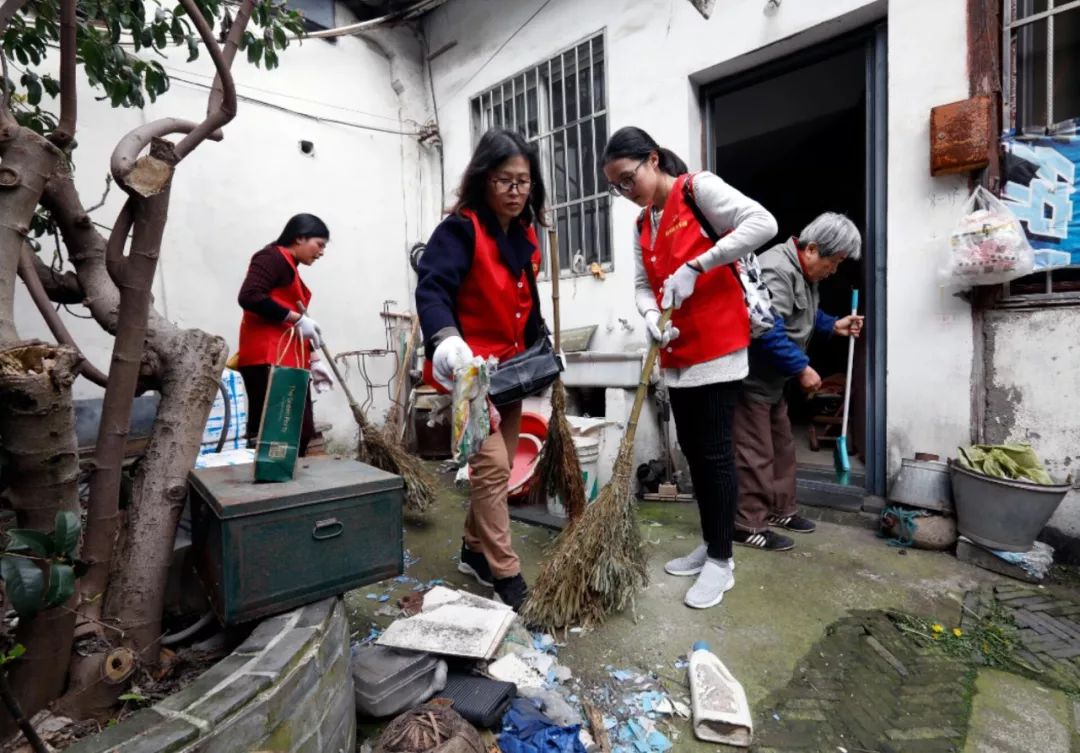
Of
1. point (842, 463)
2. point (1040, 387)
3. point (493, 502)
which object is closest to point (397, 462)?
point (493, 502)

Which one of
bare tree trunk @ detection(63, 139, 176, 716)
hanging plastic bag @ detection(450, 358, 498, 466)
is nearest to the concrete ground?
hanging plastic bag @ detection(450, 358, 498, 466)

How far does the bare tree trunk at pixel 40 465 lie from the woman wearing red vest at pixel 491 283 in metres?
0.97

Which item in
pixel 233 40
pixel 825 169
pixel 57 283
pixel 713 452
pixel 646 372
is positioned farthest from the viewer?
pixel 825 169

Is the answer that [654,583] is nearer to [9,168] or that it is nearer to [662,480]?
[662,480]

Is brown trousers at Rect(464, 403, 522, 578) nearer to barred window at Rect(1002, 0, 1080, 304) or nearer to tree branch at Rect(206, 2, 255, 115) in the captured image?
Answer: tree branch at Rect(206, 2, 255, 115)

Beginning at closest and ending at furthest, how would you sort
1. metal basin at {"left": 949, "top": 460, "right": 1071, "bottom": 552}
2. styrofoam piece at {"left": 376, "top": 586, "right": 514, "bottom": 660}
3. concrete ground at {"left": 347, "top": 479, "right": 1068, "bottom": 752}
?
1. styrofoam piece at {"left": 376, "top": 586, "right": 514, "bottom": 660}
2. concrete ground at {"left": 347, "top": 479, "right": 1068, "bottom": 752}
3. metal basin at {"left": 949, "top": 460, "right": 1071, "bottom": 552}

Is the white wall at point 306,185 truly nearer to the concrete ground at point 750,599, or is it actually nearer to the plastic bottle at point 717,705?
the concrete ground at point 750,599

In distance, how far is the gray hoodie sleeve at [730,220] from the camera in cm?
193

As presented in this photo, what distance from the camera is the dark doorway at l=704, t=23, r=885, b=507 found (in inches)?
123

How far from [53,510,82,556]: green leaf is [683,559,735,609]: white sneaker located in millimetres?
1985

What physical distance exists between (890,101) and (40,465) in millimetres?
3863

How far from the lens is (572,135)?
4629mm

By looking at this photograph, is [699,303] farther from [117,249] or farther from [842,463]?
[842,463]

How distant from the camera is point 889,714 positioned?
62.6 inches
